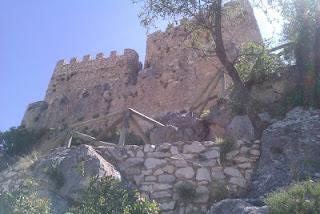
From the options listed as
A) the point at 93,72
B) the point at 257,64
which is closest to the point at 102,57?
the point at 93,72

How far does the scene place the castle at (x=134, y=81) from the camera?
18359mm

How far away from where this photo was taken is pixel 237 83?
33.2 feet

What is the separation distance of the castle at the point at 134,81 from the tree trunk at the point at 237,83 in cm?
540

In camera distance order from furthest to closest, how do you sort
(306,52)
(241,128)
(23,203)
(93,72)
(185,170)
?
1. (93,72)
2. (306,52)
3. (241,128)
4. (185,170)
5. (23,203)

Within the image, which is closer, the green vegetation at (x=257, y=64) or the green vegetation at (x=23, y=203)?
the green vegetation at (x=23, y=203)

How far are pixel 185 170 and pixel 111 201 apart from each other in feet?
4.96

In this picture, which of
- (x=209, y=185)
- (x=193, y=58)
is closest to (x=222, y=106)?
(x=209, y=185)

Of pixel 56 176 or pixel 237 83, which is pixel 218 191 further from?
pixel 237 83

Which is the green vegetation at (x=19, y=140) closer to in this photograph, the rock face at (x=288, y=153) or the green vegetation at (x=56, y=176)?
the green vegetation at (x=56, y=176)

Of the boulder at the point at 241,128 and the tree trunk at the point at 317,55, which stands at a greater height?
the tree trunk at the point at 317,55

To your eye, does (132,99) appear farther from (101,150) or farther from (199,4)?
(101,150)

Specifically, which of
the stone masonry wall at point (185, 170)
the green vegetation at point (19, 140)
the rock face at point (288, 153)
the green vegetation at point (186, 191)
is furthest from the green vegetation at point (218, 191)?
the green vegetation at point (19, 140)

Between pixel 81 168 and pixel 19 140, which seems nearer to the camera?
pixel 81 168

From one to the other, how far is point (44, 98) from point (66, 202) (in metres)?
18.0
